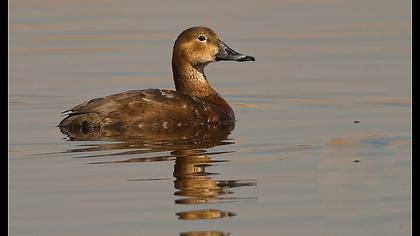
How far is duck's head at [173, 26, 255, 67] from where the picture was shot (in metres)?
14.9

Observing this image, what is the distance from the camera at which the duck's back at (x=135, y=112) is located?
13.3 meters

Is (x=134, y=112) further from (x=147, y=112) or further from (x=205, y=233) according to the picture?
(x=205, y=233)

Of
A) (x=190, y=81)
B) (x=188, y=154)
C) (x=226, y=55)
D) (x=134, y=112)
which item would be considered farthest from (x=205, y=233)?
(x=226, y=55)

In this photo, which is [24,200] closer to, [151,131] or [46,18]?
[151,131]

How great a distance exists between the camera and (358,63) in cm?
1702

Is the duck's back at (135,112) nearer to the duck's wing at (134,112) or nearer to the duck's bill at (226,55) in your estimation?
the duck's wing at (134,112)

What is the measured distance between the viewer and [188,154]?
11953mm

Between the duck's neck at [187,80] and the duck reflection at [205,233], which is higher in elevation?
the duck's neck at [187,80]

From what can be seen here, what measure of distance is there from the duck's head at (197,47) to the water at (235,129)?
598mm

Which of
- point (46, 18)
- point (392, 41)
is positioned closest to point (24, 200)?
point (392, 41)

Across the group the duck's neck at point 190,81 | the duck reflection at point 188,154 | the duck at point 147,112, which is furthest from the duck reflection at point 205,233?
→ the duck's neck at point 190,81

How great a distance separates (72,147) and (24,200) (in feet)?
8.34

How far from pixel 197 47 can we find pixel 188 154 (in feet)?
10.4

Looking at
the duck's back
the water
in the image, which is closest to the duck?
the duck's back
